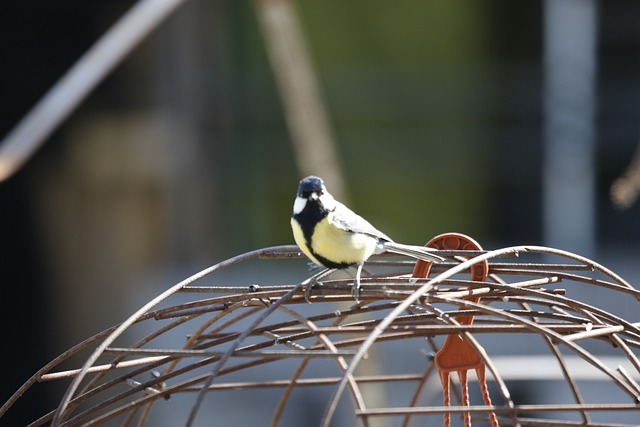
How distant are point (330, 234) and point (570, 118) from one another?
13.7 feet

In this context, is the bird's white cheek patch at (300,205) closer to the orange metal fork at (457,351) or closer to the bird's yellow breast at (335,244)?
the bird's yellow breast at (335,244)

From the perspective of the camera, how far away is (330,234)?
6.30 feet

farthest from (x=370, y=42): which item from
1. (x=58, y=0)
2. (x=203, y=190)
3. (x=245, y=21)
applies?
(x=58, y=0)

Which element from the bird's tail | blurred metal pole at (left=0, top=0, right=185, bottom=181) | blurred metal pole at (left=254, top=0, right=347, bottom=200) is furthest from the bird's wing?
blurred metal pole at (left=254, top=0, right=347, bottom=200)

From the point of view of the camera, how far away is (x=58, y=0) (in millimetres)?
5434

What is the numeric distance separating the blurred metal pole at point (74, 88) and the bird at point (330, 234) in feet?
1.60

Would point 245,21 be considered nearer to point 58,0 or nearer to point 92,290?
point 58,0

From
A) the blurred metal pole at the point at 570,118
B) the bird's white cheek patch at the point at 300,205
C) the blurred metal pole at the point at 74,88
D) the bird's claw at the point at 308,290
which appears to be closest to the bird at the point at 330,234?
the bird's white cheek patch at the point at 300,205

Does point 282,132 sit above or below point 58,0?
below

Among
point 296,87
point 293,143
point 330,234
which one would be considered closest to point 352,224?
point 330,234

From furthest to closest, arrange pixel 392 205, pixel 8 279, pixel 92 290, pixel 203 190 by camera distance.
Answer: pixel 392 205 < pixel 203 190 < pixel 92 290 < pixel 8 279

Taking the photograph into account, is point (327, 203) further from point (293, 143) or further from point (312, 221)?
point (293, 143)

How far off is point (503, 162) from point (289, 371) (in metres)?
1.93

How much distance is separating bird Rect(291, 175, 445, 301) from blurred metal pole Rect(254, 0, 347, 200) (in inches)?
47.9
